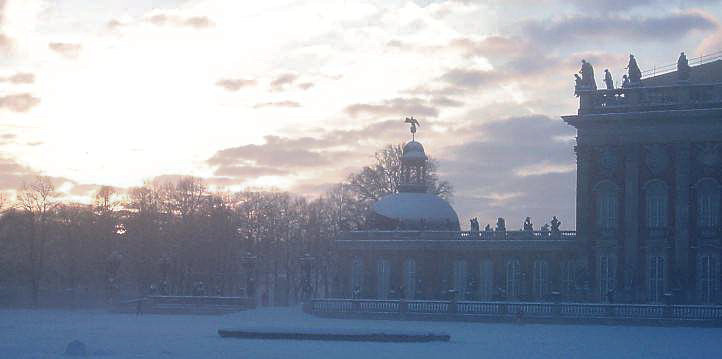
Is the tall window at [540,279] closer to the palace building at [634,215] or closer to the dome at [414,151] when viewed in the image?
the palace building at [634,215]

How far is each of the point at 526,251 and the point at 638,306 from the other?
1786 cm

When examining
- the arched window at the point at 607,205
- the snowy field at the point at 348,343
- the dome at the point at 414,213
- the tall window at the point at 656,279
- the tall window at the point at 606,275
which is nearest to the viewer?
the snowy field at the point at 348,343

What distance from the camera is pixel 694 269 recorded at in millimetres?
75875

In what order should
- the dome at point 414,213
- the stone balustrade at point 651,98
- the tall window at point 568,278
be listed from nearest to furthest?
the stone balustrade at point 651,98 → the tall window at point 568,278 → the dome at point 414,213

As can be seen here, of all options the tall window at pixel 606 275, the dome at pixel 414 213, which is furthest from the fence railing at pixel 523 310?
the dome at pixel 414 213

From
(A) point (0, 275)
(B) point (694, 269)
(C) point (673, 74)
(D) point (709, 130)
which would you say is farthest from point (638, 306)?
(A) point (0, 275)

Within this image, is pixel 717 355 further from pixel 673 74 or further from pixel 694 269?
pixel 673 74

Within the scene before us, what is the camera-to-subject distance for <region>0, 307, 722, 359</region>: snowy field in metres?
44.3

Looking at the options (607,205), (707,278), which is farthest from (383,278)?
(707,278)

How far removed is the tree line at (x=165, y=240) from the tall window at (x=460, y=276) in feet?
35.7

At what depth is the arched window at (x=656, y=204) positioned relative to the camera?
77375 millimetres

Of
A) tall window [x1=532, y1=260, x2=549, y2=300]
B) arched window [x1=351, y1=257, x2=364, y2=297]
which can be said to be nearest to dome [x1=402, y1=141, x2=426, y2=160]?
arched window [x1=351, y1=257, x2=364, y2=297]

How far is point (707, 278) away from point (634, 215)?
617cm

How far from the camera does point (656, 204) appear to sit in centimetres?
7775
